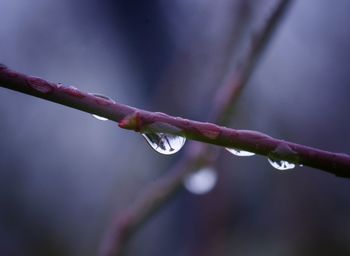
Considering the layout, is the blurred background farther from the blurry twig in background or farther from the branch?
the branch

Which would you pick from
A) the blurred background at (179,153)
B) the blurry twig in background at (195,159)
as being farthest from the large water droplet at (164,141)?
the blurred background at (179,153)

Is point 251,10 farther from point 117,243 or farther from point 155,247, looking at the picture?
point 155,247

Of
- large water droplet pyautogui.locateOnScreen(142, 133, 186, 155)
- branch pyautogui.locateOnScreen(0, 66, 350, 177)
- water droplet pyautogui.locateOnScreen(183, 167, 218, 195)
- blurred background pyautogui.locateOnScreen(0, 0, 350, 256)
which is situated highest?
branch pyautogui.locateOnScreen(0, 66, 350, 177)

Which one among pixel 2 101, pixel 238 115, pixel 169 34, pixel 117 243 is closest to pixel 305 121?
pixel 238 115

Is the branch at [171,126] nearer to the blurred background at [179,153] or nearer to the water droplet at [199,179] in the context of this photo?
the water droplet at [199,179]

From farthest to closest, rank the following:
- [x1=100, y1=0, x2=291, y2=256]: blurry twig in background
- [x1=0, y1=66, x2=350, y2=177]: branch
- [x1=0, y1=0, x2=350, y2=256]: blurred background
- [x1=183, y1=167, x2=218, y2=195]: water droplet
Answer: [x1=0, y1=0, x2=350, y2=256]: blurred background, [x1=183, y1=167, x2=218, y2=195]: water droplet, [x1=100, y1=0, x2=291, y2=256]: blurry twig in background, [x1=0, y1=66, x2=350, y2=177]: branch

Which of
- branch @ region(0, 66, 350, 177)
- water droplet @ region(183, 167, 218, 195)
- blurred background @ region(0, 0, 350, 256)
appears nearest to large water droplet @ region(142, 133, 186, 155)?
branch @ region(0, 66, 350, 177)
